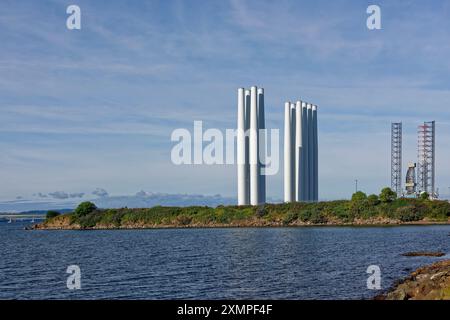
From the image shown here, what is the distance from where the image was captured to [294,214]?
15038 centimetres

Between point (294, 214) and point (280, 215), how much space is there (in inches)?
168

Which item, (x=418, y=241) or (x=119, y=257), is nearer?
(x=119, y=257)

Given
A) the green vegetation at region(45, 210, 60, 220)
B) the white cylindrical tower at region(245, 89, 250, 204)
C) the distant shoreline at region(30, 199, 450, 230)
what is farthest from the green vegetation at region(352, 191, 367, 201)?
the green vegetation at region(45, 210, 60, 220)

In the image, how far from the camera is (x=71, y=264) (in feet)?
211

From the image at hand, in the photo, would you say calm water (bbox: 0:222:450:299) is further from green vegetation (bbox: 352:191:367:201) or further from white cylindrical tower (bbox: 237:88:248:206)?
white cylindrical tower (bbox: 237:88:248:206)

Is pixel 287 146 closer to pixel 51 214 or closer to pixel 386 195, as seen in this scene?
pixel 386 195

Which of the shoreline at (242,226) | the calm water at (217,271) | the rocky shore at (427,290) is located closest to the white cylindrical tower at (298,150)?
the shoreline at (242,226)

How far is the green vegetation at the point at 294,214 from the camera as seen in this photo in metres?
145

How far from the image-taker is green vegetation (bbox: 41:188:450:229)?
476 ft

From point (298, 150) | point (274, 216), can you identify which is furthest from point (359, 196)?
point (298, 150)
